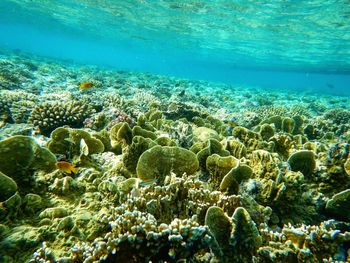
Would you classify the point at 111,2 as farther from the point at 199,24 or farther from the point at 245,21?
the point at 245,21

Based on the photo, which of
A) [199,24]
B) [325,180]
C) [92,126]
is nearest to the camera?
[325,180]

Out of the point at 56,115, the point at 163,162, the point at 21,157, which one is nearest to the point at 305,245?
the point at 163,162

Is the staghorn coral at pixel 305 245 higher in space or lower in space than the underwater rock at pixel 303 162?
lower

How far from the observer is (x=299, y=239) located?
7.99ft

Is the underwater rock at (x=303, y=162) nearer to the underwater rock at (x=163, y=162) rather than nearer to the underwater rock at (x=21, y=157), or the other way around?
the underwater rock at (x=163, y=162)

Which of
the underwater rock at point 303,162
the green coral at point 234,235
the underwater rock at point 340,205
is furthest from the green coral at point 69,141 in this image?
the underwater rock at point 340,205

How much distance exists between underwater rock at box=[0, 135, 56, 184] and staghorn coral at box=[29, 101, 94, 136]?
3138 millimetres

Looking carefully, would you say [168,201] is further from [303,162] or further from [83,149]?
[303,162]

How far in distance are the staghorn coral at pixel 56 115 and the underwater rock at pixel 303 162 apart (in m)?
5.73

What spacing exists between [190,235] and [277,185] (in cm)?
178

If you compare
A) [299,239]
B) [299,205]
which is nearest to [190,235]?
[299,239]

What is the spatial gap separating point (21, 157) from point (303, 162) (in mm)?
4540

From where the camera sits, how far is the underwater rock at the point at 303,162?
3.78 metres

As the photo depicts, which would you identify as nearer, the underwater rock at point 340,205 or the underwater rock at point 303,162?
the underwater rock at point 340,205
